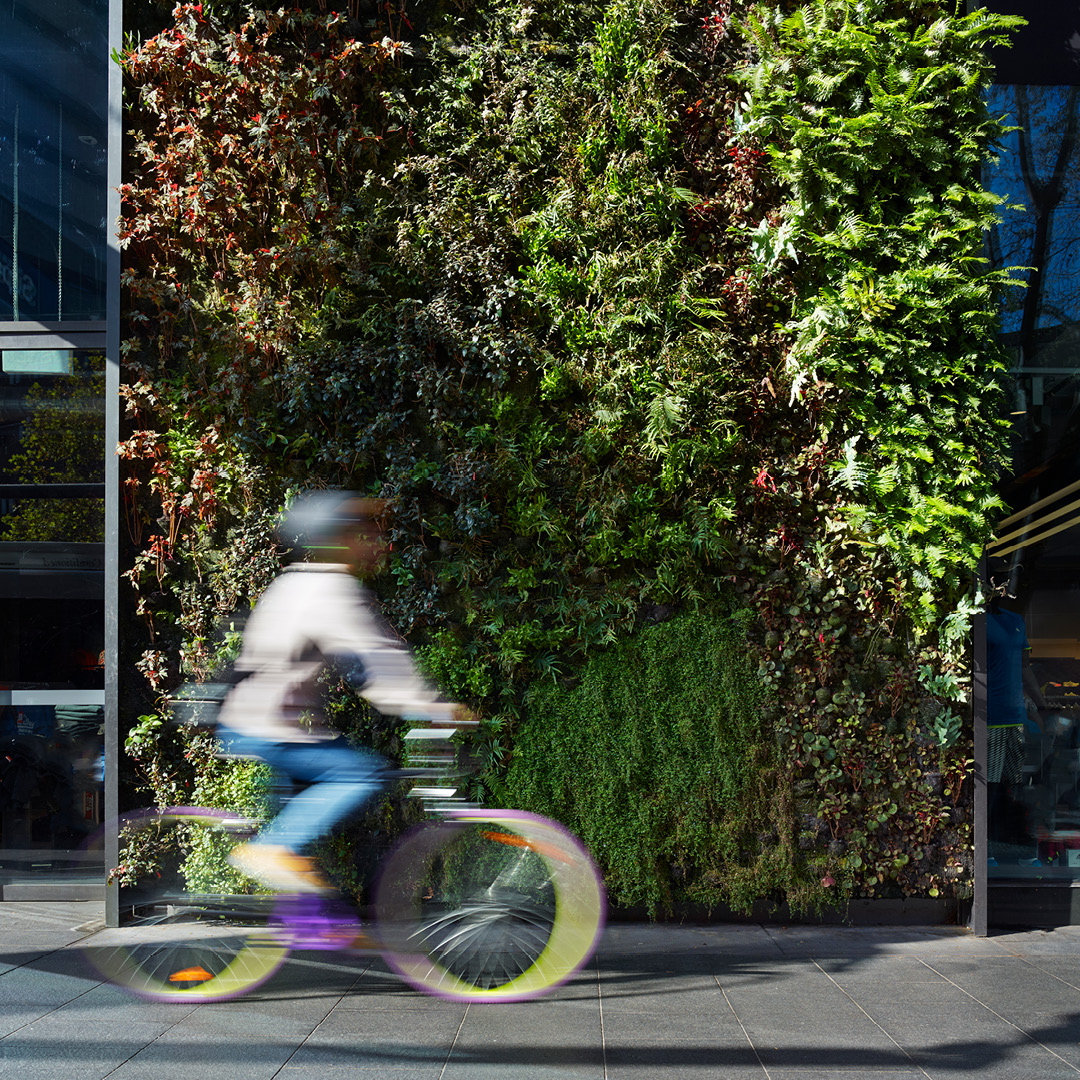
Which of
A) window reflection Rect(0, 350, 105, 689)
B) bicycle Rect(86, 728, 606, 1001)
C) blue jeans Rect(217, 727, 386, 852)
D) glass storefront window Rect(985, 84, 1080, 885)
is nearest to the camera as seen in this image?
blue jeans Rect(217, 727, 386, 852)

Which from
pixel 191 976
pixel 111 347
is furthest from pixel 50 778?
pixel 111 347

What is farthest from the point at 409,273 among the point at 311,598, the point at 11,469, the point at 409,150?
the point at 11,469

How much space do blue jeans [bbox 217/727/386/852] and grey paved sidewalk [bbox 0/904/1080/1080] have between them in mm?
888

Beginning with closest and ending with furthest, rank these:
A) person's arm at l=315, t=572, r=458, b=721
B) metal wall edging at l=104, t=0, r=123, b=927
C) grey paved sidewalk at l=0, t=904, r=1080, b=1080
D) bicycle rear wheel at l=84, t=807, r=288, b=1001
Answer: grey paved sidewalk at l=0, t=904, r=1080, b=1080, person's arm at l=315, t=572, r=458, b=721, bicycle rear wheel at l=84, t=807, r=288, b=1001, metal wall edging at l=104, t=0, r=123, b=927

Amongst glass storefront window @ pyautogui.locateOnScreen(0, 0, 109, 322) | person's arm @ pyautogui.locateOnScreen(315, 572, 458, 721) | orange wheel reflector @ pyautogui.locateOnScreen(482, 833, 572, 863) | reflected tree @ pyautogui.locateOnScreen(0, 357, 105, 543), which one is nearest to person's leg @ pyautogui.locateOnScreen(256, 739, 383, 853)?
person's arm @ pyautogui.locateOnScreen(315, 572, 458, 721)

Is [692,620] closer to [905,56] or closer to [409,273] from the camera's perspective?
[409,273]

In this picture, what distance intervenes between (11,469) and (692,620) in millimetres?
4924

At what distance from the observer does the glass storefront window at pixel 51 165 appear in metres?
5.86

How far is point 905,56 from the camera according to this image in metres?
5.08

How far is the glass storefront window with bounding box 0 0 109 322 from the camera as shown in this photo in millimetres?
5863

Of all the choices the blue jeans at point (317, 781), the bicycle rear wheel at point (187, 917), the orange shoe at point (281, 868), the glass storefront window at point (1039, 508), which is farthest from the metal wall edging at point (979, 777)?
the bicycle rear wheel at point (187, 917)

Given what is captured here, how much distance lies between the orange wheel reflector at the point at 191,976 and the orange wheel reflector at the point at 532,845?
165cm

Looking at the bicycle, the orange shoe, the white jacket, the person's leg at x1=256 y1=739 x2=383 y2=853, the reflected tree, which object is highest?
the reflected tree

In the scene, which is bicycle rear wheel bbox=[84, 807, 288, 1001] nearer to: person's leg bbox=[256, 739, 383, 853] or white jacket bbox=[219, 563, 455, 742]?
person's leg bbox=[256, 739, 383, 853]
